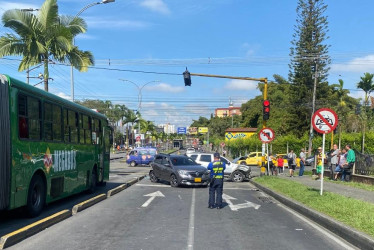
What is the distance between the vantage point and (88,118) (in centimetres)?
1473

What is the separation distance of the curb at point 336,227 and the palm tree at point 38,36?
11.1m

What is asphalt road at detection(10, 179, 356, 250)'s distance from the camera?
733 cm

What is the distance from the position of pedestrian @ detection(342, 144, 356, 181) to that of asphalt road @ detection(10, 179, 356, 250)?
26.1 ft

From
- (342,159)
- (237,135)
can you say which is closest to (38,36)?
(342,159)

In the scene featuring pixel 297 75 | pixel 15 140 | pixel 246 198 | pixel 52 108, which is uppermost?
pixel 297 75

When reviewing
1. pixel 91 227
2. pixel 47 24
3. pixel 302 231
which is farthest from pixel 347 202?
pixel 47 24

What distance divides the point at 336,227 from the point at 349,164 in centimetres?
1204

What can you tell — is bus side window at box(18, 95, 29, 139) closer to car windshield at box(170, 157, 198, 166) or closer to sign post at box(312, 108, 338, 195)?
sign post at box(312, 108, 338, 195)

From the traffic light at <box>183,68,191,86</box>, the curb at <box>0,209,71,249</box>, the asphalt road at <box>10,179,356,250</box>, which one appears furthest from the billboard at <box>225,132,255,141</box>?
the curb at <box>0,209,71,249</box>

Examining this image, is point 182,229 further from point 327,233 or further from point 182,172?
point 182,172

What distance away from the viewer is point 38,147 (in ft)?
31.6

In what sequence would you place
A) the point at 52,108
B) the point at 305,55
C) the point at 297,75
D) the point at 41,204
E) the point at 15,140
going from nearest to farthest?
1. the point at 15,140
2. the point at 41,204
3. the point at 52,108
4. the point at 305,55
5. the point at 297,75

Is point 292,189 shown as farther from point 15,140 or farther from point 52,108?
point 15,140

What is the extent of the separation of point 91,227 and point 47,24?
10780 mm
